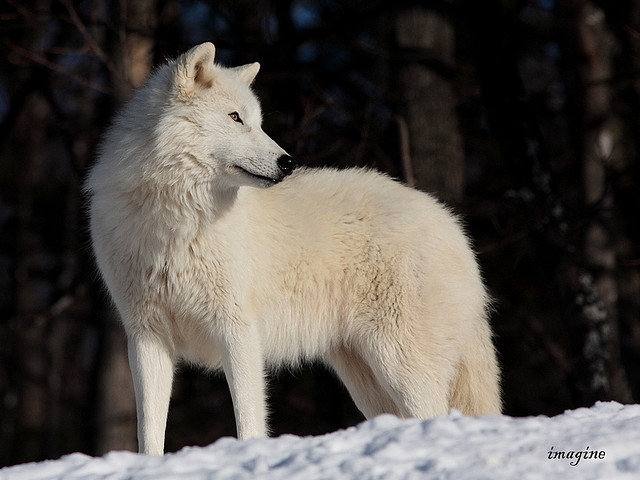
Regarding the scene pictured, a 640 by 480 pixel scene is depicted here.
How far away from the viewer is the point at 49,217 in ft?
60.4

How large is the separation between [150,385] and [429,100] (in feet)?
17.5

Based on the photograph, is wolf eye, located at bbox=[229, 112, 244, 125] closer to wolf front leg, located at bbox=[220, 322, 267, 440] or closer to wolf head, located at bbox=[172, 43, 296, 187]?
wolf head, located at bbox=[172, 43, 296, 187]

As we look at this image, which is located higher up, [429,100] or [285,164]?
[429,100]

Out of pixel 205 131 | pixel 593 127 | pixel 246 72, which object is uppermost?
pixel 593 127

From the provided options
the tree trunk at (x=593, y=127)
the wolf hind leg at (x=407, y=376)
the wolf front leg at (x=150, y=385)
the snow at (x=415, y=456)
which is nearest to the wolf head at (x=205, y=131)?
the wolf front leg at (x=150, y=385)

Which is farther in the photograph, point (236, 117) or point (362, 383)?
point (362, 383)

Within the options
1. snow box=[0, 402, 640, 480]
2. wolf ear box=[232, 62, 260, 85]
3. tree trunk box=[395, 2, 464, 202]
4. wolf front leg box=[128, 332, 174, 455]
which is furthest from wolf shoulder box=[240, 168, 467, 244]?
tree trunk box=[395, 2, 464, 202]

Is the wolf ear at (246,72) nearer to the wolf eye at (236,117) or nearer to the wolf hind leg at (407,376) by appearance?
the wolf eye at (236,117)

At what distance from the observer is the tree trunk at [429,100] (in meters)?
8.96

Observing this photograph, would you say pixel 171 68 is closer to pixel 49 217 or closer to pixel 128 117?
pixel 128 117

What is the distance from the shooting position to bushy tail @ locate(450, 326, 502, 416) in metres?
5.85

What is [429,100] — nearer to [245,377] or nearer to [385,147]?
[385,147]

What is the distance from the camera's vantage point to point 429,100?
9203 millimetres

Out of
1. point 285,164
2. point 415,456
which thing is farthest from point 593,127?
point 415,456
